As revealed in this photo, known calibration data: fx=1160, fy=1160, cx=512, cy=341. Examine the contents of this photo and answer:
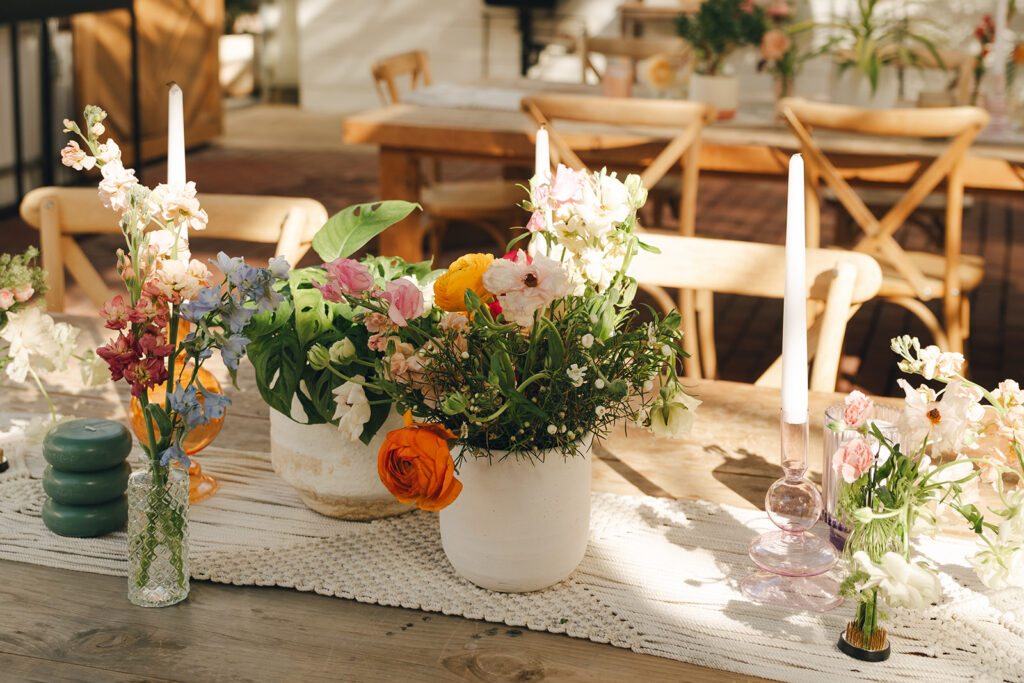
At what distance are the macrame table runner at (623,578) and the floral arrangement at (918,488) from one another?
0.15 feet

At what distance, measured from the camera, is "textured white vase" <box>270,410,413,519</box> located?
965 millimetres

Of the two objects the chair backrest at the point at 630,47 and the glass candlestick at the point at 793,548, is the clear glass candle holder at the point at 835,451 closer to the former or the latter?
the glass candlestick at the point at 793,548

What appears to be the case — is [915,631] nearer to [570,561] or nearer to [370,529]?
[570,561]

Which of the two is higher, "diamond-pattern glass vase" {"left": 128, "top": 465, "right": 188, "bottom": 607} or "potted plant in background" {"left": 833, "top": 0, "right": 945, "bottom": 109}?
"potted plant in background" {"left": 833, "top": 0, "right": 945, "bottom": 109}

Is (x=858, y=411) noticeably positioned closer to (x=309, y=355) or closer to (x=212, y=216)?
(x=309, y=355)

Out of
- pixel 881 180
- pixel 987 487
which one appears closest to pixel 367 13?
pixel 881 180

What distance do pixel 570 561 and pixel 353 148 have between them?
6598 millimetres

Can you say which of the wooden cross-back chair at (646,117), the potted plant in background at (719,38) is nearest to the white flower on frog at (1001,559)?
the wooden cross-back chair at (646,117)

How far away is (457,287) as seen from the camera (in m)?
0.82

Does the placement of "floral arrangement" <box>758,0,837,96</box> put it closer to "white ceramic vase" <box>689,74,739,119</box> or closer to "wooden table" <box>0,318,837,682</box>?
"white ceramic vase" <box>689,74,739,119</box>

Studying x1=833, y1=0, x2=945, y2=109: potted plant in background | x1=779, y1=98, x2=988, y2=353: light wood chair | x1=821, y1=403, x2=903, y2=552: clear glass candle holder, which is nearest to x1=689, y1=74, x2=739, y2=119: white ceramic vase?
x1=833, y1=0, x2=945, y2=109: potted plant in background

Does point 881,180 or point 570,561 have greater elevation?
point 881,180

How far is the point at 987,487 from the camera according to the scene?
1.13 metres

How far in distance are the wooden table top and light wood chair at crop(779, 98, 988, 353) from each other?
50 millimetres
